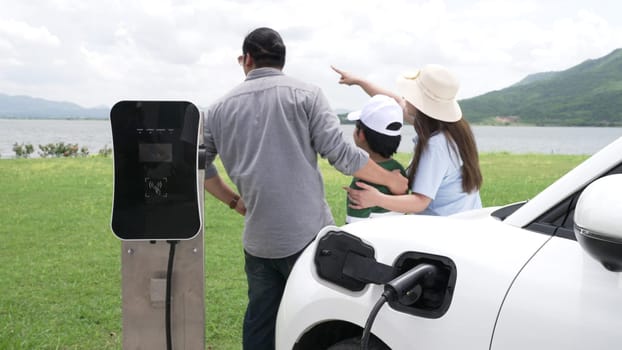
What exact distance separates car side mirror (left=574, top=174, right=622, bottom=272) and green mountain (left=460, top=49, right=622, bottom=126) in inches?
4918

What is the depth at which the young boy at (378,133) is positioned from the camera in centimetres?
326

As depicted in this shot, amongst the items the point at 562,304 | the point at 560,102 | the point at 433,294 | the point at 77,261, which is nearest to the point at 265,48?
the point at 433,294

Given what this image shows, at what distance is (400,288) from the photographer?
6.20 ft

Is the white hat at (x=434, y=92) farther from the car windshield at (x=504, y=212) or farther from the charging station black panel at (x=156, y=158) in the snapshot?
the charging station black panel at (x=156, y=158)

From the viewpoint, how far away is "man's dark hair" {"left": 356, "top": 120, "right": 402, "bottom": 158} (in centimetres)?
328

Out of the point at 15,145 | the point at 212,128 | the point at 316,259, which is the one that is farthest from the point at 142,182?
the point at 15,145

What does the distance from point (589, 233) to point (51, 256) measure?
7433 mm

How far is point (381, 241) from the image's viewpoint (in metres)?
2.19

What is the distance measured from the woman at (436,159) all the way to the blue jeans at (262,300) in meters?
0.51

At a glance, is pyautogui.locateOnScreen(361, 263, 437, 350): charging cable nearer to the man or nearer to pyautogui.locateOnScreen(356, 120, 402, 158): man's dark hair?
the man

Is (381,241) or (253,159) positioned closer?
(381,241)

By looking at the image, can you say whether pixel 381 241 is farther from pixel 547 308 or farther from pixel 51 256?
pixel 51 256

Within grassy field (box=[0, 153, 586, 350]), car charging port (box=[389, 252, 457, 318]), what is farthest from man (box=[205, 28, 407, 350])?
grassy field (box=[0, 153, 586, 350])

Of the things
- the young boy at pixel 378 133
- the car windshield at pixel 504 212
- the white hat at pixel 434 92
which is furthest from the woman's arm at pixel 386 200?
the car windshield at pixel 504 212
